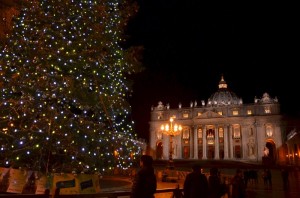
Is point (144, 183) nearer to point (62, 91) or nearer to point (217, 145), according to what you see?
point (62, 91)

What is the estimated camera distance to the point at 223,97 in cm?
9262

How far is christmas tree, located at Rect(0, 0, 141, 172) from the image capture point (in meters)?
8.68

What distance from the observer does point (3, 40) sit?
846 cm

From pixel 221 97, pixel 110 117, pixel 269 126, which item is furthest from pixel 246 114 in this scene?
pixel 110 117

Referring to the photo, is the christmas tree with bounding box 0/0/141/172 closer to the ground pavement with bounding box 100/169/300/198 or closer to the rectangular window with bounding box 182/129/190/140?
the ground pavement with bounding box 100/169/300/198

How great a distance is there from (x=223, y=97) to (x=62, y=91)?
87183 millimetres

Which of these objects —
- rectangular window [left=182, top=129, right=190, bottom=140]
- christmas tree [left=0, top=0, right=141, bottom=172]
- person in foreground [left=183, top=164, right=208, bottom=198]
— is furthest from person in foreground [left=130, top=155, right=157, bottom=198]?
rectangular window [left=182, top=129, right=190, bottom=140]

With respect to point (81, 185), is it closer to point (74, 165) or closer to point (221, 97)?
point (74, 165)

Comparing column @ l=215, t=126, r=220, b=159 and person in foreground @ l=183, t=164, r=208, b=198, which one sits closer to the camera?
person in foreground @ l=183, t=164, r=208, b=198

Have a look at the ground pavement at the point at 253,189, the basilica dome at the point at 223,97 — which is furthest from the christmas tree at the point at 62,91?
the basilica dome at the point at 223,97

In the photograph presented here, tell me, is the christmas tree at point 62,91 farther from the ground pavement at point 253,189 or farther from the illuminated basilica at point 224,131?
the illuminated basilica at point 224,131

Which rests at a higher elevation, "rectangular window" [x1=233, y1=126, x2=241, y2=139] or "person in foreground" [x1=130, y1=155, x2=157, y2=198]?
"rectangular window" [x1=233, y1=126, x2=241, y2=139]

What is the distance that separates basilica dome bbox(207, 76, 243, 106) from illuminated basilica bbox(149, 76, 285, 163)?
558 mm

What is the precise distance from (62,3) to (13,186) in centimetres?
570
